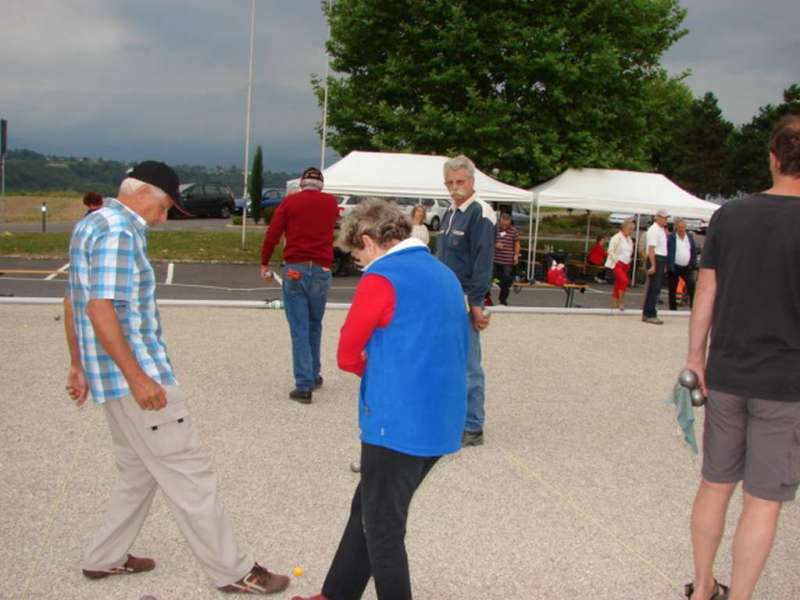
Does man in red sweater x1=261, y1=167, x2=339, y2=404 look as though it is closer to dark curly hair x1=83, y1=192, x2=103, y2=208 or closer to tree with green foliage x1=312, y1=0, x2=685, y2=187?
dark curly hair x1=83, y1=192, x2=103, y2=208

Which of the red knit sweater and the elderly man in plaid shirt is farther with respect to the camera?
the red knit sweater

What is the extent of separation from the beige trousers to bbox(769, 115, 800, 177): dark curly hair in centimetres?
248

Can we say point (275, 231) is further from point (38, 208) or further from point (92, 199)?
point (38, 208)

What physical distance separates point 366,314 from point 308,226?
396cm

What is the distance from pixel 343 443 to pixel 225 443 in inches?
31.0

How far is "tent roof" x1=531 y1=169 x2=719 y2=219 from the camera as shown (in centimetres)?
2164

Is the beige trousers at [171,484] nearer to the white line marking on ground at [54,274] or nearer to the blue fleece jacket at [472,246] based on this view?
the blue fleece jacket at [472,246]

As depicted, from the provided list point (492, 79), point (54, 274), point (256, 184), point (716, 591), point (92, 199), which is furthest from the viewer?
point (256, 184)

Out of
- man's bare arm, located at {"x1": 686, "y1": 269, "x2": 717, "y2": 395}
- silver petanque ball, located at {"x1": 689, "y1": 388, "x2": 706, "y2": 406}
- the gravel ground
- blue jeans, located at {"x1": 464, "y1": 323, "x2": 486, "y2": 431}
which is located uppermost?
man's bare arm, located at {"x1": 686, "y1": 269, "x2": 717, "y2": 395}

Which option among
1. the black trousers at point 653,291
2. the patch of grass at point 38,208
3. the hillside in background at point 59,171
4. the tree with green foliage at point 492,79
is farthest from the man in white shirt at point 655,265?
the hillside in background at point 59,171

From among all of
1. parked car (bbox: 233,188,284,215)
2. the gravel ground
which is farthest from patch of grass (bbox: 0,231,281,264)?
the gravel ground

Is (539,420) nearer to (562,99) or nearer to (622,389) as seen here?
(622,389)

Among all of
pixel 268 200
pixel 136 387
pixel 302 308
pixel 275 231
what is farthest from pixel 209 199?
pixel 136 387

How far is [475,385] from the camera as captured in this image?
5.57 metres
